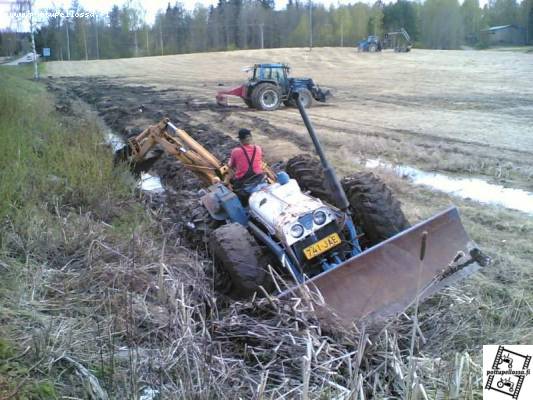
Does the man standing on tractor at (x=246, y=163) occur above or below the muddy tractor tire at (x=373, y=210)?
above

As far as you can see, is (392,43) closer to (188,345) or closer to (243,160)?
(243,160)

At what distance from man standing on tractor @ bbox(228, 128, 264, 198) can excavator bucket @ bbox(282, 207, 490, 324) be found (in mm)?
2031

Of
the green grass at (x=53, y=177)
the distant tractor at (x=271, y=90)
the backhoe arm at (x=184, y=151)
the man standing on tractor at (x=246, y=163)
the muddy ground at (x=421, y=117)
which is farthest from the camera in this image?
the distant tractor at (x=271, y=90)

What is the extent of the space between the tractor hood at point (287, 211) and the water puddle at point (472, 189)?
14.3 feet

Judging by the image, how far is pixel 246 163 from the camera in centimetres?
705

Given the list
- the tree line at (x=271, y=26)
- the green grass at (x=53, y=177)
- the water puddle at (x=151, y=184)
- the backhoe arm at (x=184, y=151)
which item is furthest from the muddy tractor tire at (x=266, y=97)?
the tree line at (x=271, y=26)

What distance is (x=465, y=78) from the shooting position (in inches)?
1379

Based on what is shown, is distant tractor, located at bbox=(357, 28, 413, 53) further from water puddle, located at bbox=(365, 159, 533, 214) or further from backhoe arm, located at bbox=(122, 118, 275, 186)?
backhoe arm, located at bbox=(122, 118, 275, 186)

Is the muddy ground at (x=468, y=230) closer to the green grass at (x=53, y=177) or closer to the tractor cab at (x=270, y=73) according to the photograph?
the green grass at (x=53, y=177)

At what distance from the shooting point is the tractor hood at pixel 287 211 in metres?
5.73

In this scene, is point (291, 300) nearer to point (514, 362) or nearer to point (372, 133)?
point (514, 362)

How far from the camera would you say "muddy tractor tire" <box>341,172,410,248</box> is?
20.6ft

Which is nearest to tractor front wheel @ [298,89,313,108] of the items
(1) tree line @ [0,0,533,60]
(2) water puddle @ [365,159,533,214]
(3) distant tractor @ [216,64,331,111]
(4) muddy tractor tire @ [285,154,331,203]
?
(3) distant tractor @ [216,64,331,111]

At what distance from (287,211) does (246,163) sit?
4.46ft
